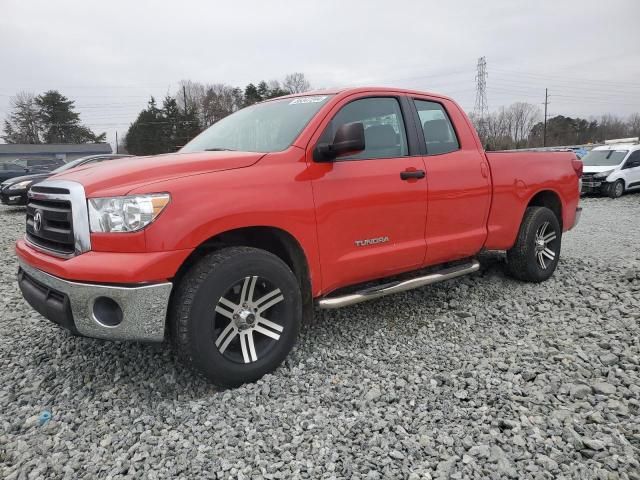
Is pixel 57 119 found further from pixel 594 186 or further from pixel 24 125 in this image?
pixel 594 186

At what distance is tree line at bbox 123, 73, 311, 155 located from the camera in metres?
45.9

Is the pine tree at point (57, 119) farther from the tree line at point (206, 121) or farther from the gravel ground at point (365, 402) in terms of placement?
the gravel ground at point (365, 402)

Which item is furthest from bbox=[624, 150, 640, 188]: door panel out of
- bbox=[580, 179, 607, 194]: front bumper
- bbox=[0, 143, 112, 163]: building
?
bbox=[0, 143, 112, 163]: building

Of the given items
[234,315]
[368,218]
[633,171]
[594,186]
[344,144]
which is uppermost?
[344,144]

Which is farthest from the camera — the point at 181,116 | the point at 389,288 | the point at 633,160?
the point at 181,116

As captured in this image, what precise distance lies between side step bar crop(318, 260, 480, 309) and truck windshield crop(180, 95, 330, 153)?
109 cm

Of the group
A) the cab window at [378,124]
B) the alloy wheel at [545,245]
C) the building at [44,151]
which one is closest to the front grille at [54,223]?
the cab window at [378,124]

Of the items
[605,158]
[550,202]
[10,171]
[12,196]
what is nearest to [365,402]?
[550,202]

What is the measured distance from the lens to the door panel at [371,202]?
3094 mm

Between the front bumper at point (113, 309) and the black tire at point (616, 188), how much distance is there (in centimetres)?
1699

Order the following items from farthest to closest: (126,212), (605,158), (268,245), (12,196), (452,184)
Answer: (605,158) → (12,196) → (452,184) → (268,245) → (126,212)

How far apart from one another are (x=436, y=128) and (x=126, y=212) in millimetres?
2655

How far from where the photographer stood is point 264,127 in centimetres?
347

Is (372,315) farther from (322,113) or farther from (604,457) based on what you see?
(604,457)
